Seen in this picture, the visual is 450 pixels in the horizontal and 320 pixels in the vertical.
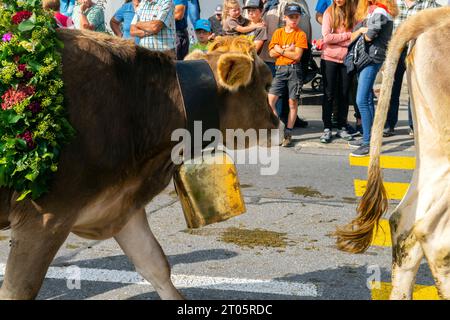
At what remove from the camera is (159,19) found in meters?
8.45

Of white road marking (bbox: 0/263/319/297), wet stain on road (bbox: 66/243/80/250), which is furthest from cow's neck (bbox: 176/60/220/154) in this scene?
wet stain on road (bbox: 66/243/80/250)

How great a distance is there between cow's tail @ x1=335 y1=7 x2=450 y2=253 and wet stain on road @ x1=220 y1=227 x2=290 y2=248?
116 cm

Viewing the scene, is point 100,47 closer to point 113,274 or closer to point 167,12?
point 113,274

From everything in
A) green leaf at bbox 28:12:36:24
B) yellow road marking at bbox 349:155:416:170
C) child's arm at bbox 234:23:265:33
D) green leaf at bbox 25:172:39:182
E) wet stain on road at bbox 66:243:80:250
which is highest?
green leaf at bbox 28:12:36:24

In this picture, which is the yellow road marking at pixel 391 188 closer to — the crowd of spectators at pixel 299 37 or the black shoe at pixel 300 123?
the crowd of spectators at pixel 299 37

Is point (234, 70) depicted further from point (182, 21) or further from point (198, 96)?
point (182, 21)

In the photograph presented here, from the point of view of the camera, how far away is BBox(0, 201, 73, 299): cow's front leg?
3.18 meters

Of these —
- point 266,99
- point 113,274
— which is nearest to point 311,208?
point 113,274

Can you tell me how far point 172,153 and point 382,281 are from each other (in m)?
1.81

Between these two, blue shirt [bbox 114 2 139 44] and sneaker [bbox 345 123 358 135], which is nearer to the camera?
sneaker [bbox 345 123 358 135]

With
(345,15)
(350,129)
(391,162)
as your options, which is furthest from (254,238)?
(350,129)

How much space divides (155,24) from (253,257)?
416cm

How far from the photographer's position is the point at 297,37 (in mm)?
9023

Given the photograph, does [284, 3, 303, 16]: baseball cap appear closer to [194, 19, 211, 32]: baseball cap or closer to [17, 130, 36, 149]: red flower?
[194, 19, 211, 32]: baseball cap
